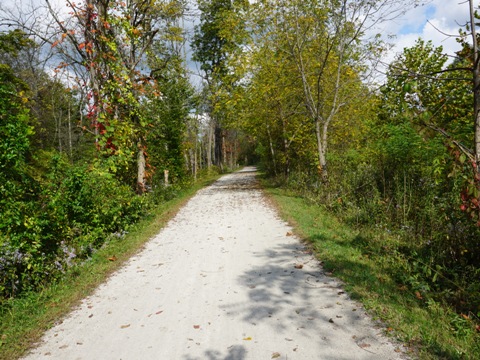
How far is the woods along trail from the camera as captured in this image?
3.29 meters

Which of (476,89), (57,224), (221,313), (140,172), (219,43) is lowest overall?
(221,313)

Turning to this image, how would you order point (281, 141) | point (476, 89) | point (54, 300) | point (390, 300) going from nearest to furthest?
point (476, 89) → point (390, 300) → point (54, 300) → point (281, 141)

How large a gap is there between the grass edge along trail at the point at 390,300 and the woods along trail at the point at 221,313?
0.62ft

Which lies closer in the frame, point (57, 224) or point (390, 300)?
point (390, 300)

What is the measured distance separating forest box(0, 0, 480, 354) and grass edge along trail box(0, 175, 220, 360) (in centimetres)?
30

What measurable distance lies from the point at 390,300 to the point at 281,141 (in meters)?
14.3

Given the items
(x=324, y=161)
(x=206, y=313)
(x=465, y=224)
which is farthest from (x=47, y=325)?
(x=324, y=161)

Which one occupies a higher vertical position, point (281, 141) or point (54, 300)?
point (281, 141)

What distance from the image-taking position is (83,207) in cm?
690

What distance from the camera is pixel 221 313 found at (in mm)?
4070

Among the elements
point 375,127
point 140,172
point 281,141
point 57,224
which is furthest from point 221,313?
point 281,141

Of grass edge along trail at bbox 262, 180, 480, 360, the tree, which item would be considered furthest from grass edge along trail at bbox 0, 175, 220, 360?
the tree

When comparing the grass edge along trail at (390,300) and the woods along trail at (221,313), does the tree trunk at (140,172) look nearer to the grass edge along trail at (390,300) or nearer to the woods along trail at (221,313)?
the woods along trail at (221,313)

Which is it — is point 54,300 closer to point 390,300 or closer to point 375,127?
point 390,300
